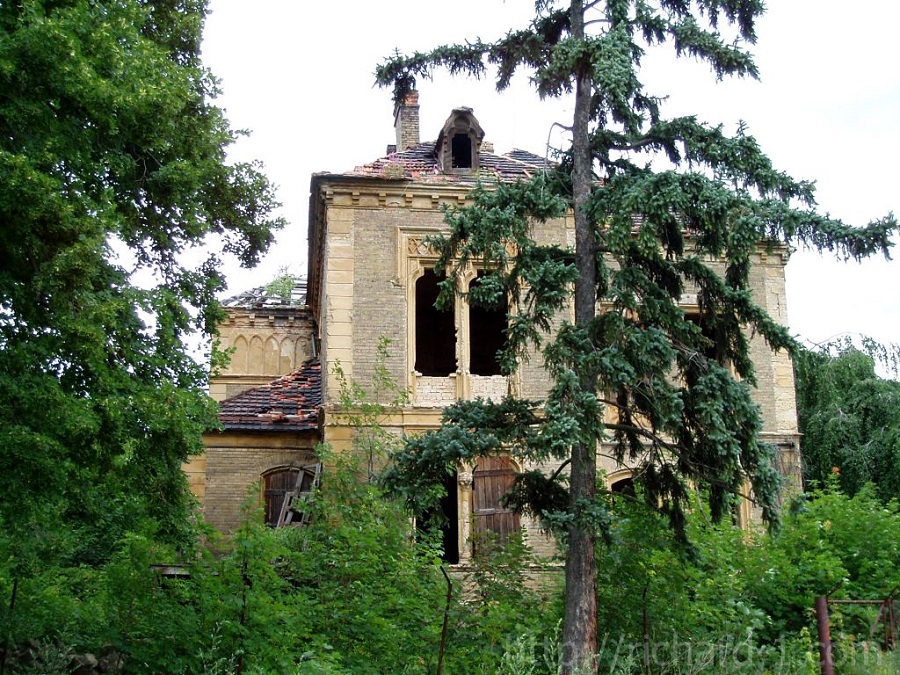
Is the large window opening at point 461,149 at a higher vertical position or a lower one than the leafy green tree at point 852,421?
higher

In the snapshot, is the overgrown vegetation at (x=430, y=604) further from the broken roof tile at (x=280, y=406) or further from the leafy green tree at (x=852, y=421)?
the leafy green tree at (x=852, y=421)

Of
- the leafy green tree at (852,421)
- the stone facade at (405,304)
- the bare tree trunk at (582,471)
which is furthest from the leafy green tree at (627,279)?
the leafy green tree at (852,421)

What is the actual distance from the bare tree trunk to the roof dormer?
8418 millimetres

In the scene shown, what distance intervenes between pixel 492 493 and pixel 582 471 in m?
7.76

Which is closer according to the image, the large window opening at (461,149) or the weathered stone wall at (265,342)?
the large window opening at (461,149)

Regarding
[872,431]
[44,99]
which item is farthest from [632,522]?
[872,431]

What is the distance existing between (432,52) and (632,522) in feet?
21.5

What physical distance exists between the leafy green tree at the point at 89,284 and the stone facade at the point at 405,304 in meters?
6.42

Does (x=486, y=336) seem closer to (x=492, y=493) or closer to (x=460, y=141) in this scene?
(x=460, y=141)

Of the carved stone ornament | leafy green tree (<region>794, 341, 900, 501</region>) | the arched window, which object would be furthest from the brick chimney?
leafy green tree (<region>794, 341, 900, 501</region>)

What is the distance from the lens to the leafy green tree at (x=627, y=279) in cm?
Result: 1153

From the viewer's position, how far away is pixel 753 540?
1582cm

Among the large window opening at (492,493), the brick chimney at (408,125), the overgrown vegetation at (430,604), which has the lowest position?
the overgrown vegetation at (430,604)

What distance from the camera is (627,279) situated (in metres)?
12.2
